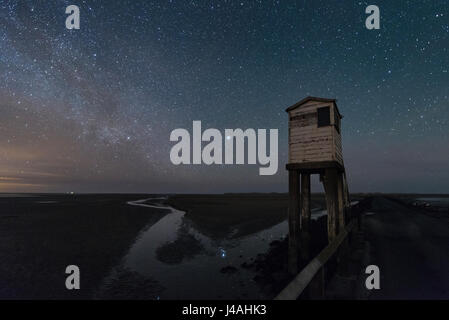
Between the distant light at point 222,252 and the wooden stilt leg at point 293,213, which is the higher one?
the wooden stilt leg at point 293,213

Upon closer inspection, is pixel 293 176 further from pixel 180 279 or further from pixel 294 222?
pixel 180 279

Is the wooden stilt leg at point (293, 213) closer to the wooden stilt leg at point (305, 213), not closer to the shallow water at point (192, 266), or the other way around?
the wooden stilt leg at point (305, 213)

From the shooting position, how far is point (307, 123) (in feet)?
29.7

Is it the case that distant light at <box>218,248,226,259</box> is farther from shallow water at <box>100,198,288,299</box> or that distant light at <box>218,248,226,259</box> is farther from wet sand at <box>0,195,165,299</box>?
wet sand at <box>0,195,165,299</box>

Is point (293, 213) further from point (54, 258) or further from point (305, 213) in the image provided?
point (54, 258)

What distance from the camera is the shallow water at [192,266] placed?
24.8 feet

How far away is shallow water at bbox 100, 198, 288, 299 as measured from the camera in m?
Result: 7.56

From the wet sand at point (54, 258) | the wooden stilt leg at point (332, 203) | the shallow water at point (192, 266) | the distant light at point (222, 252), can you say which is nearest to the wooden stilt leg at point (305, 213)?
the wooden stilt leg at point (332, 203)

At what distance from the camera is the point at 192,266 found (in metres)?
9.98

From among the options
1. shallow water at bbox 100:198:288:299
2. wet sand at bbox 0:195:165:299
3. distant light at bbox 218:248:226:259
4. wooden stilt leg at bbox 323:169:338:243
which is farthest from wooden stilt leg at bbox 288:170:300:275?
wet sand at bbox 0:195:165:299

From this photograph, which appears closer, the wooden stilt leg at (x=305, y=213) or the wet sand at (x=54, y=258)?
the wet sand at (x=54, y=258)

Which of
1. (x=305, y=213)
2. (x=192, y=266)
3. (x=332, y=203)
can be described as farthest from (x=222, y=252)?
(x=332, y=203)

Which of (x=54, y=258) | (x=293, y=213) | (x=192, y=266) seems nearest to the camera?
(x=293, y=213)
